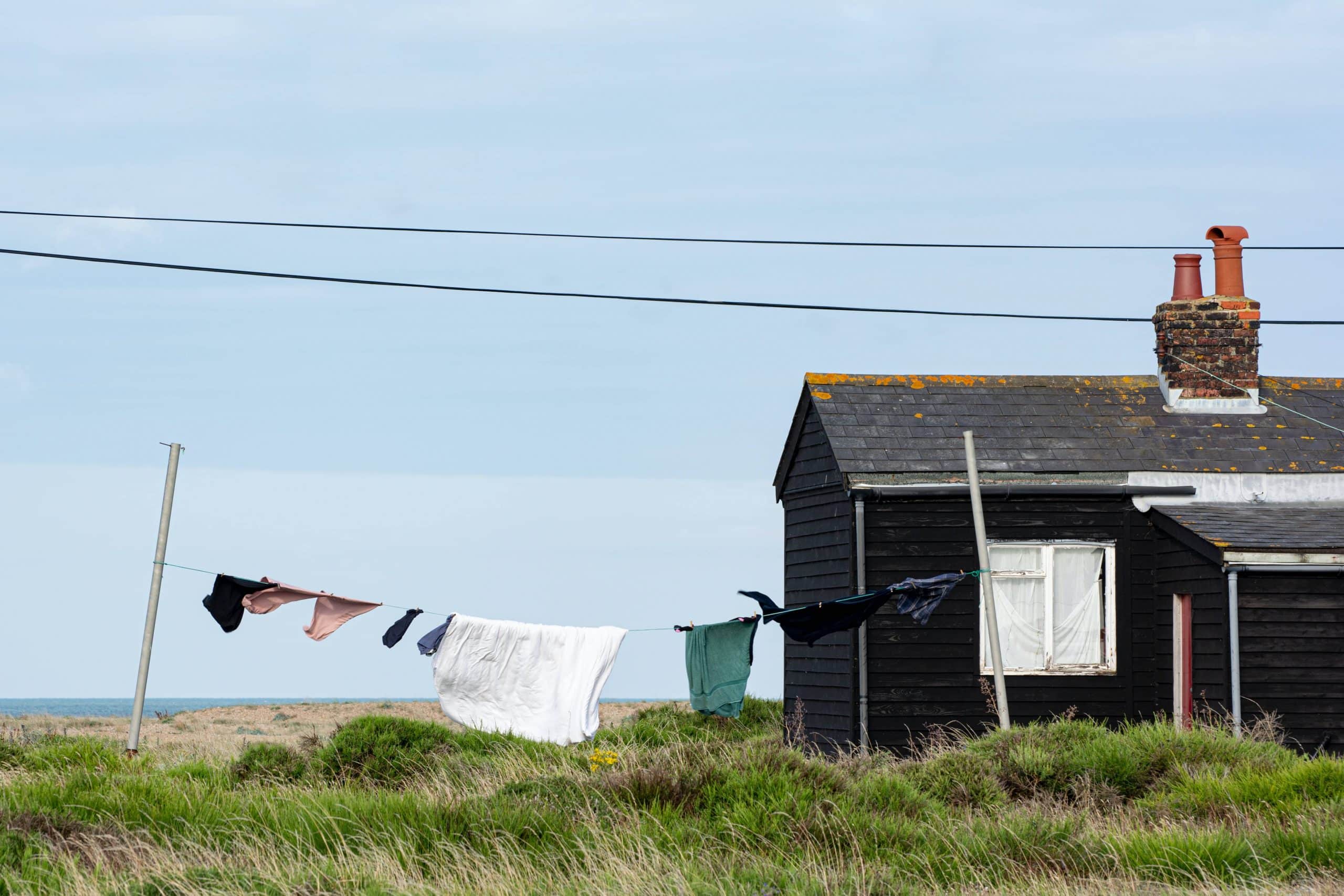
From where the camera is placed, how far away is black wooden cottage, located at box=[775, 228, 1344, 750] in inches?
633

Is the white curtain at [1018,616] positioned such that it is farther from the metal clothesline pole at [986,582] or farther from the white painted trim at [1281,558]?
the white painted trim at [1281,558]

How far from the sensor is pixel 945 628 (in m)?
17.8

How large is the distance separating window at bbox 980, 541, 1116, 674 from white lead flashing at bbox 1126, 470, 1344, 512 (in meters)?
0.99

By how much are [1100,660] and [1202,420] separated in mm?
3888

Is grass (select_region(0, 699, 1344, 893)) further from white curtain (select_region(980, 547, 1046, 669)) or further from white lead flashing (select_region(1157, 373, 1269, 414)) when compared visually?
white lead flashing (select_region(1157, 373, 1269, 414))

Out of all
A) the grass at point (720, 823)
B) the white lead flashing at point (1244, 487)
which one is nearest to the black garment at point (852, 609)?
the grass at point (720, 823)

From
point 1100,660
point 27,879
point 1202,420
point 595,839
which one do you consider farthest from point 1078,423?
point 27,879

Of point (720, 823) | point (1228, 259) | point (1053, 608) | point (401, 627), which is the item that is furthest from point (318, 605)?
point (1228, 259)

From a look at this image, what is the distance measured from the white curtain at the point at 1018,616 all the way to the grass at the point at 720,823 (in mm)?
2130

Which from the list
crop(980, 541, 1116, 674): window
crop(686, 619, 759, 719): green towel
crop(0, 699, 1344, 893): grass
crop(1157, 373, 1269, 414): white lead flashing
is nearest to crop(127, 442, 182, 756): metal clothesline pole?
crop(0, 699, 1344, 893): grass

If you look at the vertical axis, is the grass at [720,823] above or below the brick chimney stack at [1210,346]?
below

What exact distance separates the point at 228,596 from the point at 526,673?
11.2ft

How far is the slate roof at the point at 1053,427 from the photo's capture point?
1822cm

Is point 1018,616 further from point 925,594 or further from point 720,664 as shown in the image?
point 720,664
